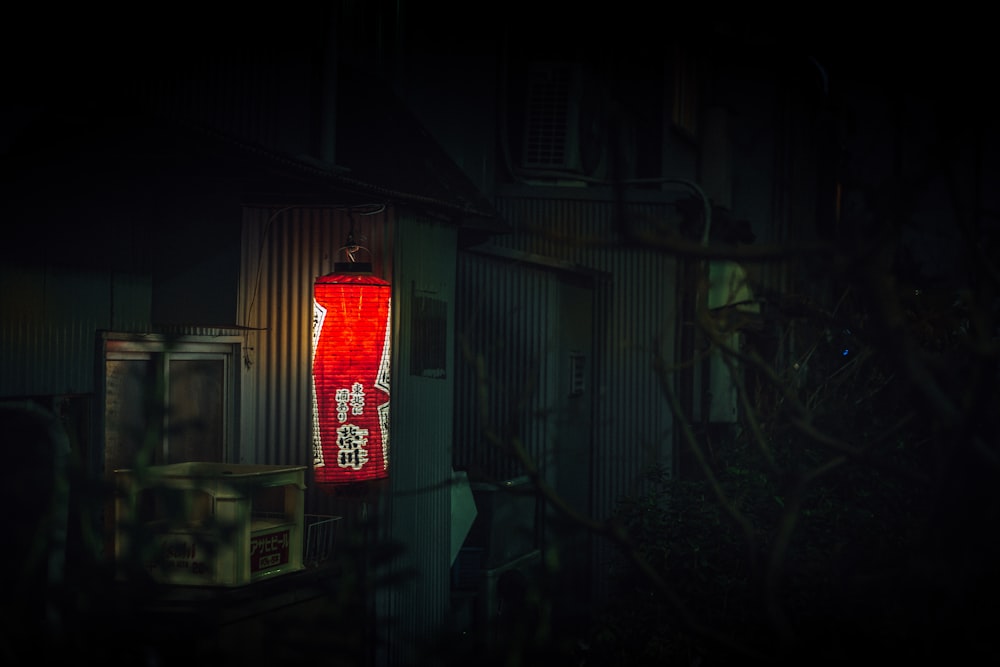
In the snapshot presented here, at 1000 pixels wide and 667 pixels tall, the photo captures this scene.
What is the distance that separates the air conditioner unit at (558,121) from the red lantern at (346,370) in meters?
8.62

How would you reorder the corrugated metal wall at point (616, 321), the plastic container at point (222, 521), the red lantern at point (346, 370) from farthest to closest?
the corrugated metal wall at point (616, 321), the red lantern at point (346, 370), the plastic container at point (222, 521)

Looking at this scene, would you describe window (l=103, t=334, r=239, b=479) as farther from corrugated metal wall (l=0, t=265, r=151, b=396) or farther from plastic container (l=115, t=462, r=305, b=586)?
plastic container (l=115, t=462, r=305, b=586)

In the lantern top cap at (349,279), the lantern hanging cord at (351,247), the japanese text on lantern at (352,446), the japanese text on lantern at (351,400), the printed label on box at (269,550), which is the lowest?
the printed label on box at (269,550)

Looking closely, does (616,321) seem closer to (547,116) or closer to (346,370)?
(547,116)

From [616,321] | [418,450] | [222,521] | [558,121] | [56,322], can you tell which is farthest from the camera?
[558,121]

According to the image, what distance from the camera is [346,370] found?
32.2ft

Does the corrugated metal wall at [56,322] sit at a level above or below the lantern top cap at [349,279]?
below

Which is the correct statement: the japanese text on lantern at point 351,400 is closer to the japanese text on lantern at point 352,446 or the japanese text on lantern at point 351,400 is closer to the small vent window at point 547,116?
the japanese text on lantern at point 352,446

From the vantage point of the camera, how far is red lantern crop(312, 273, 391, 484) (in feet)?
32.2

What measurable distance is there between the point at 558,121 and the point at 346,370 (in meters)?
9.76

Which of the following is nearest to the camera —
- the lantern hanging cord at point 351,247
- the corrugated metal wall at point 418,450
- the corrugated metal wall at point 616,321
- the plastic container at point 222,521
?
the plastic container at point 222,521

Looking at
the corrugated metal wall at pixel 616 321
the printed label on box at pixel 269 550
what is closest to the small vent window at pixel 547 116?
the corrugated metal wall at pixel 616 321

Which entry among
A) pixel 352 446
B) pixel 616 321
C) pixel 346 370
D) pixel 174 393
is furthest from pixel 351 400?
pixel 616 321

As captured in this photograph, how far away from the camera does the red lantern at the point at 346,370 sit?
9805 millimetres
